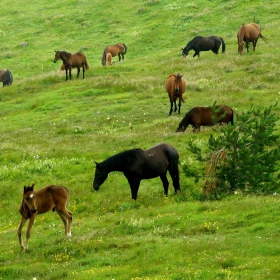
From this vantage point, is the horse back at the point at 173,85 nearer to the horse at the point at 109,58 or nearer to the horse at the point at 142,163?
the horse at the point at 142,163

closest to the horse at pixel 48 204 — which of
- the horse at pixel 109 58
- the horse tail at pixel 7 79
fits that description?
the horse tail at pixel 7 79

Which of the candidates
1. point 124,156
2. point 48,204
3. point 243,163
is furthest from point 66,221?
point 243,163

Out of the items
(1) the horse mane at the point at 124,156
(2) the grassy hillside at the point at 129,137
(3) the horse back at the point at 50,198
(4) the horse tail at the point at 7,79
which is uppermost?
(3) the horse back at the point at 50,198

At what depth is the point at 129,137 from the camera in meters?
27.7

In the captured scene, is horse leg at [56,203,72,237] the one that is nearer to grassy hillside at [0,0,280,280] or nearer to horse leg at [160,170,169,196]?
grassy hillside at [0,0,280,280]

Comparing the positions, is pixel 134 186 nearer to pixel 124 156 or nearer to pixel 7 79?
pixel 124 156

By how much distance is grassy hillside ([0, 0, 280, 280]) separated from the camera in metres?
13.6

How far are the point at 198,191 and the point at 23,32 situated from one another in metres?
54.9

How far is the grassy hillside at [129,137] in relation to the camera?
13578 mm

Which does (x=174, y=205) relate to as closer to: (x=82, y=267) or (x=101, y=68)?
(x=82, y=267)

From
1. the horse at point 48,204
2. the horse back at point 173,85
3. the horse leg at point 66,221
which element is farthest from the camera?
the horse back at point 173,85

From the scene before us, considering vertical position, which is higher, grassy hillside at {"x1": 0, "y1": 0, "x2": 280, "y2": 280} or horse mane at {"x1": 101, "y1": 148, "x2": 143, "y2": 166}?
horse mane at {"x1": 101, "y1": 148, "x2": 143, "y2": 166}

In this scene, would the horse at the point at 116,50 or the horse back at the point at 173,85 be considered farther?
the horse at the point at 116,50

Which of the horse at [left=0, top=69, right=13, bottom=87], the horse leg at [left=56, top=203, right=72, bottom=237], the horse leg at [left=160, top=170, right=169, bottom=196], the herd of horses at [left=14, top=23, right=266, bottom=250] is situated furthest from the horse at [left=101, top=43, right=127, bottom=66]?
the horse leg at [left=56, top=203, right=72, bottom=237]
